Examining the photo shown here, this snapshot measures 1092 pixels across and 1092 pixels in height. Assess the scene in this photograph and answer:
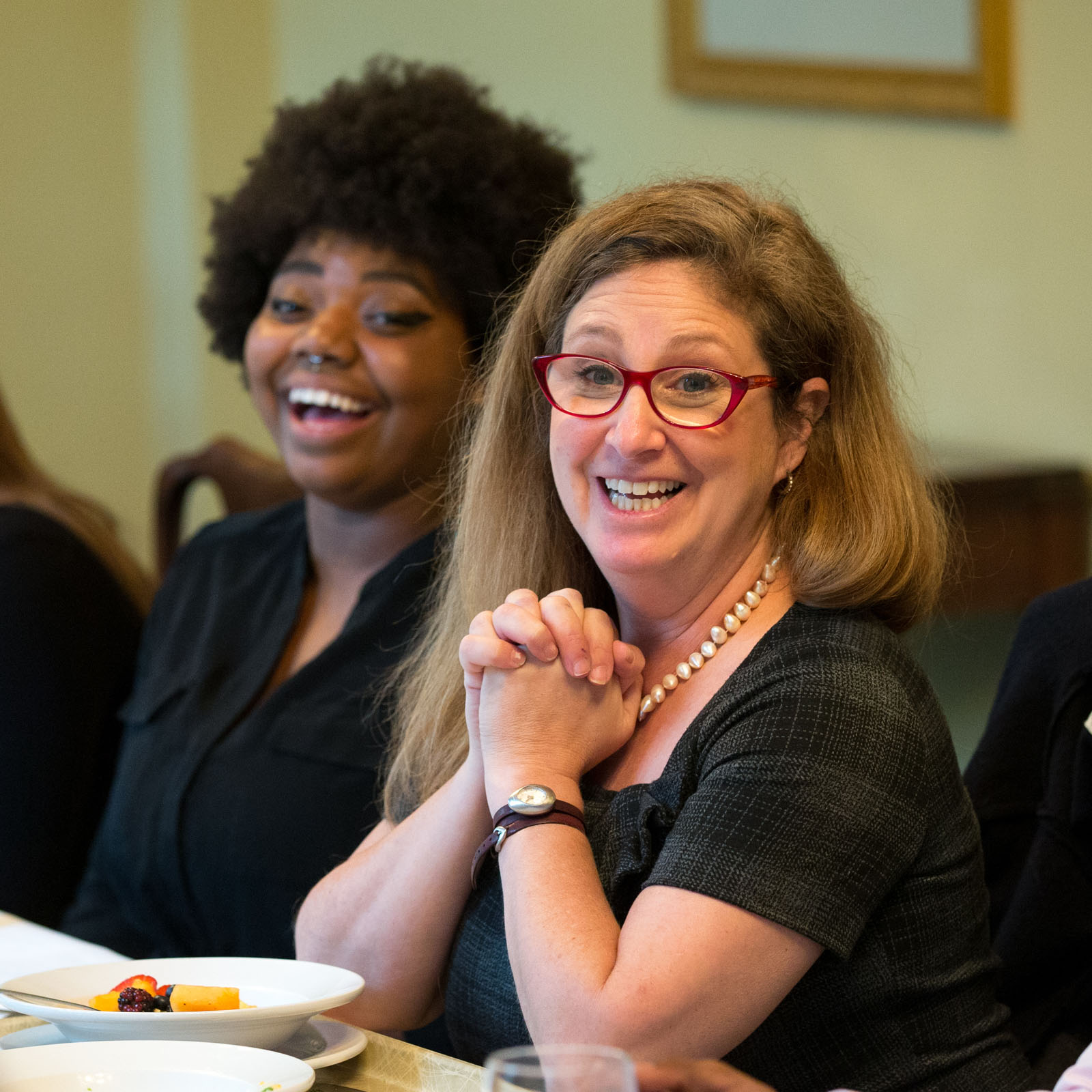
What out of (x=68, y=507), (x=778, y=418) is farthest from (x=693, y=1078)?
(x=68, y=507)

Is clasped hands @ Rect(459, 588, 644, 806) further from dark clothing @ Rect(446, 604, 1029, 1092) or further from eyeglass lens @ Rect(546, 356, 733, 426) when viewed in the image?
eyeglass lens @ Rect(546, 356, 733, 426)

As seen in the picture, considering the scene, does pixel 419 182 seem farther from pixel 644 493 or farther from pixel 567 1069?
pixel 567 1069

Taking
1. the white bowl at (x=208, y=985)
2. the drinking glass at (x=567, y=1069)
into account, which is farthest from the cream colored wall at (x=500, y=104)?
the drinking glass at (x=567, y=1069)

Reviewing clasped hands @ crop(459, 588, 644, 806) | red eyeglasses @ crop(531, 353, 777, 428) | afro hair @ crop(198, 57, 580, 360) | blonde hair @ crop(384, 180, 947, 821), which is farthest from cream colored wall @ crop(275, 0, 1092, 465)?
clasped hands @ crop(459, 588, 644, 806)

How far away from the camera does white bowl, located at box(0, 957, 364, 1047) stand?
3.19 feet

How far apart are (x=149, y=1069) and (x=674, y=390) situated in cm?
63

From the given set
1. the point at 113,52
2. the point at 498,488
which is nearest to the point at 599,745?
the point at 498,488

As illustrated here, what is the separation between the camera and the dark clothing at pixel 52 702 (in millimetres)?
1949

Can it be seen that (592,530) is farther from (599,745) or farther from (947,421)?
(947,421)

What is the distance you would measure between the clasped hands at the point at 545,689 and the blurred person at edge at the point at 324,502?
485 mm

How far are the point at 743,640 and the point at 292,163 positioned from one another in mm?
1069

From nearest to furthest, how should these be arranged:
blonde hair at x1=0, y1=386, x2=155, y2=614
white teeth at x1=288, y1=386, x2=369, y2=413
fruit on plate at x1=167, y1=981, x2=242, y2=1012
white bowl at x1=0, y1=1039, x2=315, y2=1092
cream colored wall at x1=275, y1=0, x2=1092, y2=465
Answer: white bowl at x1=0, y1=1039, x2=315, y2=1092, fruit on plate at x1=167, y1=981, x2=242, y2=1012, white teeth at x1=288, y1=386, x2=369, y2=413, blonde hair at x1=0, y1=386, x2=155, y2=614, cream colored wall at x1=275, y1=0, x2=1092, y2=465

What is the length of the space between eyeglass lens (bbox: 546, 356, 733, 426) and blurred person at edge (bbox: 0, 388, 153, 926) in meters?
1.06

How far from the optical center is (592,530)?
1.22 meters
